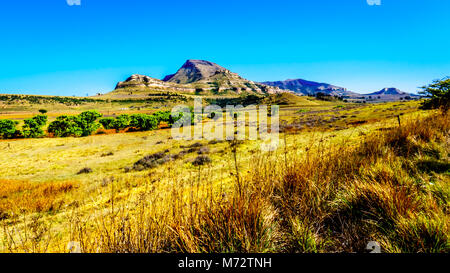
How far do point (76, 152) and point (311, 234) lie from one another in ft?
68.9

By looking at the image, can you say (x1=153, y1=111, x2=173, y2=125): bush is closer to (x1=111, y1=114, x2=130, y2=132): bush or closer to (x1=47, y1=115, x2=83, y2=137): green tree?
(x1=111, y1=114, x2=130, y2=132): bush

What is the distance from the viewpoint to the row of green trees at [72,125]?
2397 cm

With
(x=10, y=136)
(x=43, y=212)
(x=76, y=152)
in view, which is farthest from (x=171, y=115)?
(x=43, y=212)

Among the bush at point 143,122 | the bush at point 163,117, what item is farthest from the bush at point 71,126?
the bush at point 163,117

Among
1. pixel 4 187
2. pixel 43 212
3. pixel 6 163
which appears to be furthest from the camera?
pixel 6 163

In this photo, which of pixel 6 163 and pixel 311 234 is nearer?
pixel 311 234

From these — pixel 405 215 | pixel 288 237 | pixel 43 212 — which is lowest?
pixel 43 212

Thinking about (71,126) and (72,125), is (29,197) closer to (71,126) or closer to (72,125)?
(71,126)

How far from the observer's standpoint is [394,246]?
166 centimetres

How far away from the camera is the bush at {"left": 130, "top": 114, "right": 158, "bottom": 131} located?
3016 centimetres

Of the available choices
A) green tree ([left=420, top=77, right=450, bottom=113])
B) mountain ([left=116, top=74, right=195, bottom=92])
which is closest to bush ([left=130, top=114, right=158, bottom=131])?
green tree ([left=420, top=77, right=450, bottom=113])

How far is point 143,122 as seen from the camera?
30188mm

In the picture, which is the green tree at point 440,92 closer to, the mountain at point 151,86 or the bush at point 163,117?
the bush at point 163,117

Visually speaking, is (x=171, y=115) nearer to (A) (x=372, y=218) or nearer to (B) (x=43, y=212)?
(B) (x=43, y=212)
